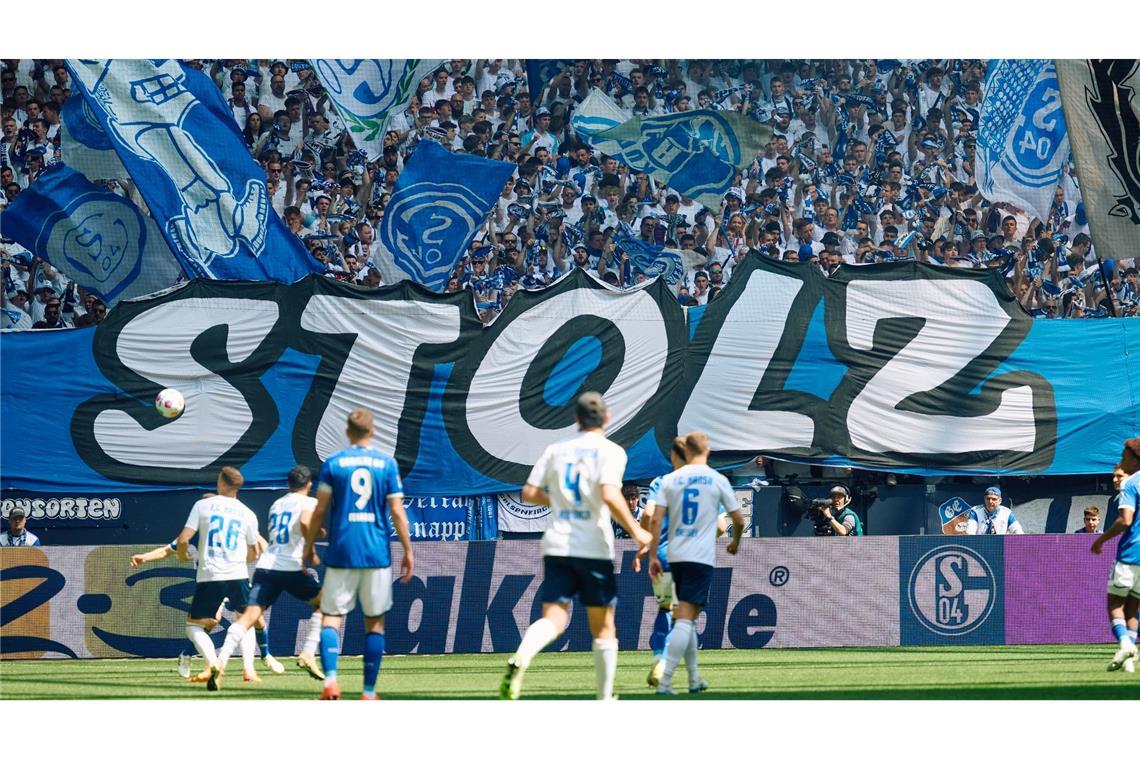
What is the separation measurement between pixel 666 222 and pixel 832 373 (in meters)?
3.92

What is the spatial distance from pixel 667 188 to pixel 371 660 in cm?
1425

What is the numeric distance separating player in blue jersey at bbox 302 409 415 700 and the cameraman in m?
9.60

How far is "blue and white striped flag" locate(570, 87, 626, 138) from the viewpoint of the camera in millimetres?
22141

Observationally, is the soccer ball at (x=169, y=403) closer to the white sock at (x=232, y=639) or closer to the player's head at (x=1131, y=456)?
the white sock at (x=232, y=639)

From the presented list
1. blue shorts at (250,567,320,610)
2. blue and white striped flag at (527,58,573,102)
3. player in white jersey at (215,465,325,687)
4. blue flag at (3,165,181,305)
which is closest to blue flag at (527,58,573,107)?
blue and white striped flag at (527,58,573,102)

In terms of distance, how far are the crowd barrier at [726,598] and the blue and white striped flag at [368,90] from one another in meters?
7.94

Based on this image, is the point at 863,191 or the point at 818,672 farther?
the point at 863,191

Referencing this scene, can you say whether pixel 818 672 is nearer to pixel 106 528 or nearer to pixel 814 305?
pixel 814 305

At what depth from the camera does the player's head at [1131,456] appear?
12328 mm

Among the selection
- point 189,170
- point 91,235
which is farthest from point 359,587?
point 91,235

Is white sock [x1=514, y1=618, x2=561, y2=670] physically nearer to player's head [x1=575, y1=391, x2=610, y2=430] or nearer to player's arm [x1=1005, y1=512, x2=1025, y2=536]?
player's head [x1=575, y1=391, x2=610, y2=430]

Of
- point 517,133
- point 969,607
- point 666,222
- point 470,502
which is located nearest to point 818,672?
point 969,607

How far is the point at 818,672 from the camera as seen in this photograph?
12742 mm

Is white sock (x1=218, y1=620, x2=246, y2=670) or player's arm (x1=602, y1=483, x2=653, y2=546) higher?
player's arm (x1=602, y1=483, x2=653, y2=546)
